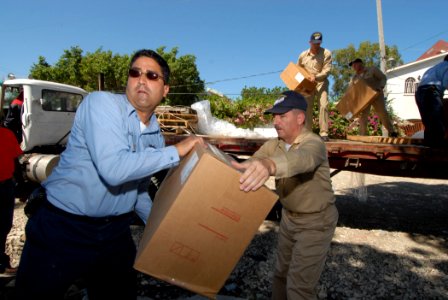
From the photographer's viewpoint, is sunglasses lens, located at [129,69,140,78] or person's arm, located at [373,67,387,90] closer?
sunglasses lens, located at [129,69,140,78]

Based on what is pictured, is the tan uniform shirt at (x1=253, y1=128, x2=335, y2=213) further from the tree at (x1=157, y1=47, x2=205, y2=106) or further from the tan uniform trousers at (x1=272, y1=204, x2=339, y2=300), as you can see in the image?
the tree at (x1=157, y1=47, x2=205, y2=106)

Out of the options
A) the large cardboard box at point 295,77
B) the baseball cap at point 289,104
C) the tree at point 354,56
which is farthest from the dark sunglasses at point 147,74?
the tree at point 354,56

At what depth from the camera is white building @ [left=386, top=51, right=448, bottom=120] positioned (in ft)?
93.1

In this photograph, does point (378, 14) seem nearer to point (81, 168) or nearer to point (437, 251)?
point (437, 251)

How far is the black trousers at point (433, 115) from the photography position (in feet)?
13.1

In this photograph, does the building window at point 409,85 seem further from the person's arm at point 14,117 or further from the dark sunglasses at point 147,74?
the dark sunglasses at point 147,74

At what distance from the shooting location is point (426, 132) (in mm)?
4164

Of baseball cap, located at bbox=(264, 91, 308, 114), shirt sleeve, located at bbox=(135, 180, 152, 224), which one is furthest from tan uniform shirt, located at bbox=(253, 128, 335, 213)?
shirt sleeve, located at bbox=(135, 180, 152, 224)

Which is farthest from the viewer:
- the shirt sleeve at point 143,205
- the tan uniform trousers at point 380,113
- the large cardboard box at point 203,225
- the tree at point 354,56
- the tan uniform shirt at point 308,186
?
the tree at point 354,56

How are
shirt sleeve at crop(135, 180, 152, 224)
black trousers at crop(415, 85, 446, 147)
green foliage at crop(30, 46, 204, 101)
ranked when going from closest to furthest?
shirt sleeve at crop(135, 180, 152, 224)
black trousers at crop(415, 85, 446, 147)
green foliage at crop(30, 46, 204, 101)

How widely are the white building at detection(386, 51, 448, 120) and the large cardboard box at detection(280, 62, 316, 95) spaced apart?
26.2 metres

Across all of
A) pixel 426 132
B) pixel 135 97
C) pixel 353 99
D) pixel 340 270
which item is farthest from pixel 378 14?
pixel 135 97

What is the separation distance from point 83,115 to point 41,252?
674 mm

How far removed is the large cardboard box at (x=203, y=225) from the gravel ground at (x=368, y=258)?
5.54 ft
